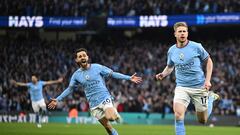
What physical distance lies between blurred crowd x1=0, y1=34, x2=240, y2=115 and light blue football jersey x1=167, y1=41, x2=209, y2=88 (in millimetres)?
20268

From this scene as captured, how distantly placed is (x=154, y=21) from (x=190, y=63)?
29.1 m

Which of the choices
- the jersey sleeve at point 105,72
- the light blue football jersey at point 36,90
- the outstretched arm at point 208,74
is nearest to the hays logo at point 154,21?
the light blue football jersey at point 36,90

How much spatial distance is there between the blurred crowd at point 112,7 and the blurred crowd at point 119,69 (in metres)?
2.80

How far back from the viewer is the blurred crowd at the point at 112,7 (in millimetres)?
39281

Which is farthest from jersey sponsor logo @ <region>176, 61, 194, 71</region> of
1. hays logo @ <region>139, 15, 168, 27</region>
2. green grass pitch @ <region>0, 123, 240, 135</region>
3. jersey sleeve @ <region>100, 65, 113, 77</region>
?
hays logo @ <region>139, 15, 168, 27</region>

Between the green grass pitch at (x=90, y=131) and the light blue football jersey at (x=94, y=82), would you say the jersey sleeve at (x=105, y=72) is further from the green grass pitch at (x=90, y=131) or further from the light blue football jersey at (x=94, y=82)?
the green grass pitch at (x=90, y=131)

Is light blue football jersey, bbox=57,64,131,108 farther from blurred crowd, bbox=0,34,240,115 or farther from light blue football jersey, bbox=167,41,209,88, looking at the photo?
blurred crowd, bbox=0,34,240,115

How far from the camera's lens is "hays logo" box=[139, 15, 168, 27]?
40250 millimetres

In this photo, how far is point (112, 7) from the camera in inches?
1683

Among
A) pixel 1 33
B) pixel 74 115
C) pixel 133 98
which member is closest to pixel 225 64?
pixel 133 98

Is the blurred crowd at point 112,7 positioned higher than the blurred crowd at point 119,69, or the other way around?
the blurred crowd at point 112,7

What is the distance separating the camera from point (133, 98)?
115ft

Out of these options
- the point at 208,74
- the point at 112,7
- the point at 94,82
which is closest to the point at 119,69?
the point at 112,7

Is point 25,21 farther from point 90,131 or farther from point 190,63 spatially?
point 190,63
